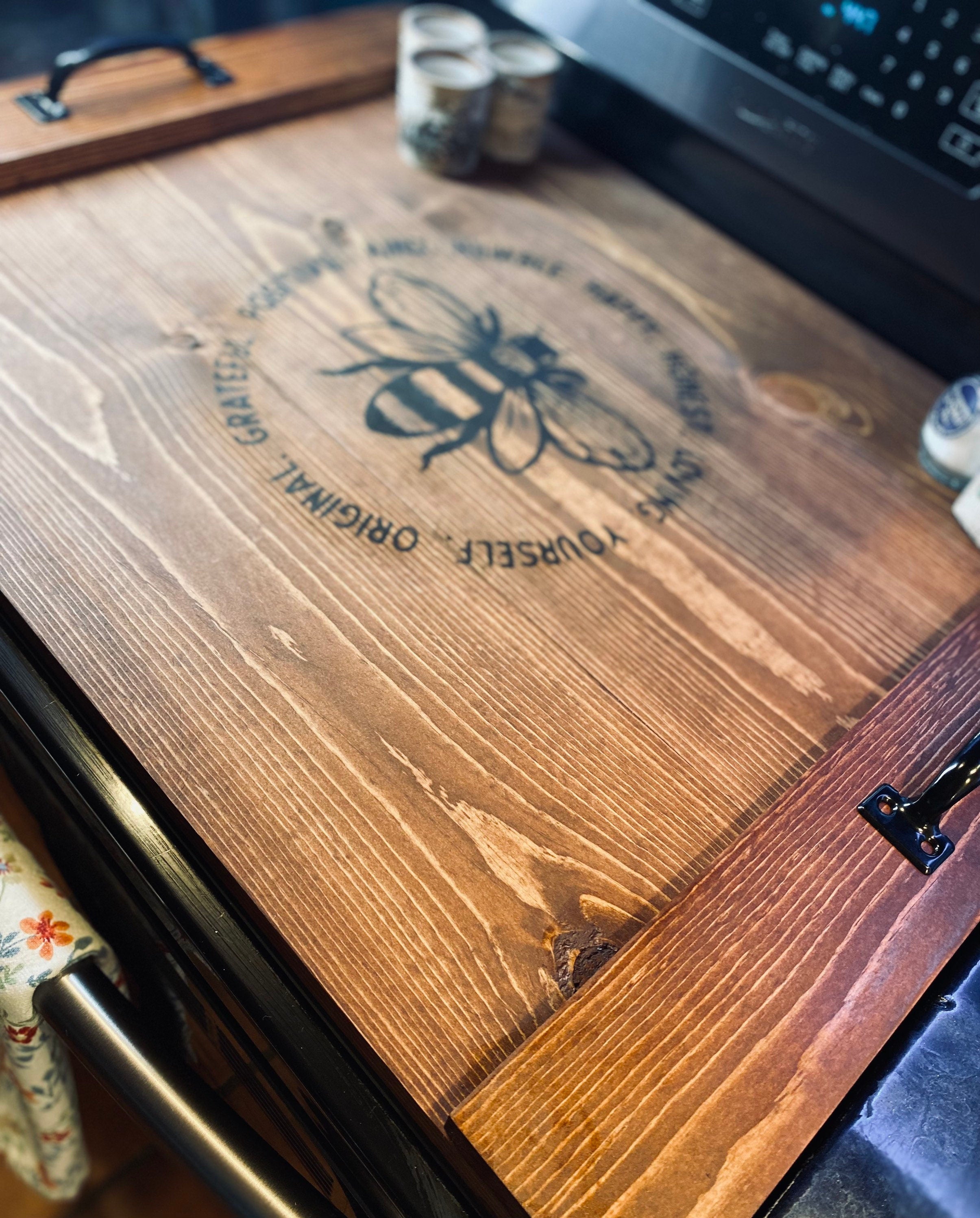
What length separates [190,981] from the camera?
23.4 inches

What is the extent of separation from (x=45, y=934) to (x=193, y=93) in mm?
882

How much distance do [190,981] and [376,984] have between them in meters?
0.18

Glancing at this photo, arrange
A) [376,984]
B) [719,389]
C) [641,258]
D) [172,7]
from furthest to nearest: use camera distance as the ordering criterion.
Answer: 1. [172,7]
2. [641,258]
3. [719,389]
4. [376,984]

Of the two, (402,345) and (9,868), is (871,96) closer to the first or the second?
(402,345)

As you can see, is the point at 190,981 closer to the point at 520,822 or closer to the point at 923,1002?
the point at 520,822

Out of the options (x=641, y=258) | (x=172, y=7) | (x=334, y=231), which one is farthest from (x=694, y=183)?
(x=172, y=7)

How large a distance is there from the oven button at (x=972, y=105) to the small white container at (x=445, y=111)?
48cm

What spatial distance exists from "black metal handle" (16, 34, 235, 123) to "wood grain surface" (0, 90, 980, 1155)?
8cm

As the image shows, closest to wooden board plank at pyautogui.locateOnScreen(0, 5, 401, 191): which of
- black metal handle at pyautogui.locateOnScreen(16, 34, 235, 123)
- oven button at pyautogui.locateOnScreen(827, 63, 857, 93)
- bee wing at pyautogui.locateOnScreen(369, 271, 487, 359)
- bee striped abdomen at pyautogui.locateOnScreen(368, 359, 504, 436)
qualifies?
black metal handle at pyautogui.locateOnScreen(16, 34, 235, 123)

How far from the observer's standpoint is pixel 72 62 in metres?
0.89

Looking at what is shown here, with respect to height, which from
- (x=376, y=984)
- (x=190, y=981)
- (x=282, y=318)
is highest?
(x=282, y=318)

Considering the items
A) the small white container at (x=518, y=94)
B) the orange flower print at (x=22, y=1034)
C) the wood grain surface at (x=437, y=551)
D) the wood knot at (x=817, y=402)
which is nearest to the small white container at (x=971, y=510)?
the wood grain surface at (x=437, y=551)

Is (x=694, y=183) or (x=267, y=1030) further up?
(x=694, y=183)

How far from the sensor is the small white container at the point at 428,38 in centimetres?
98
